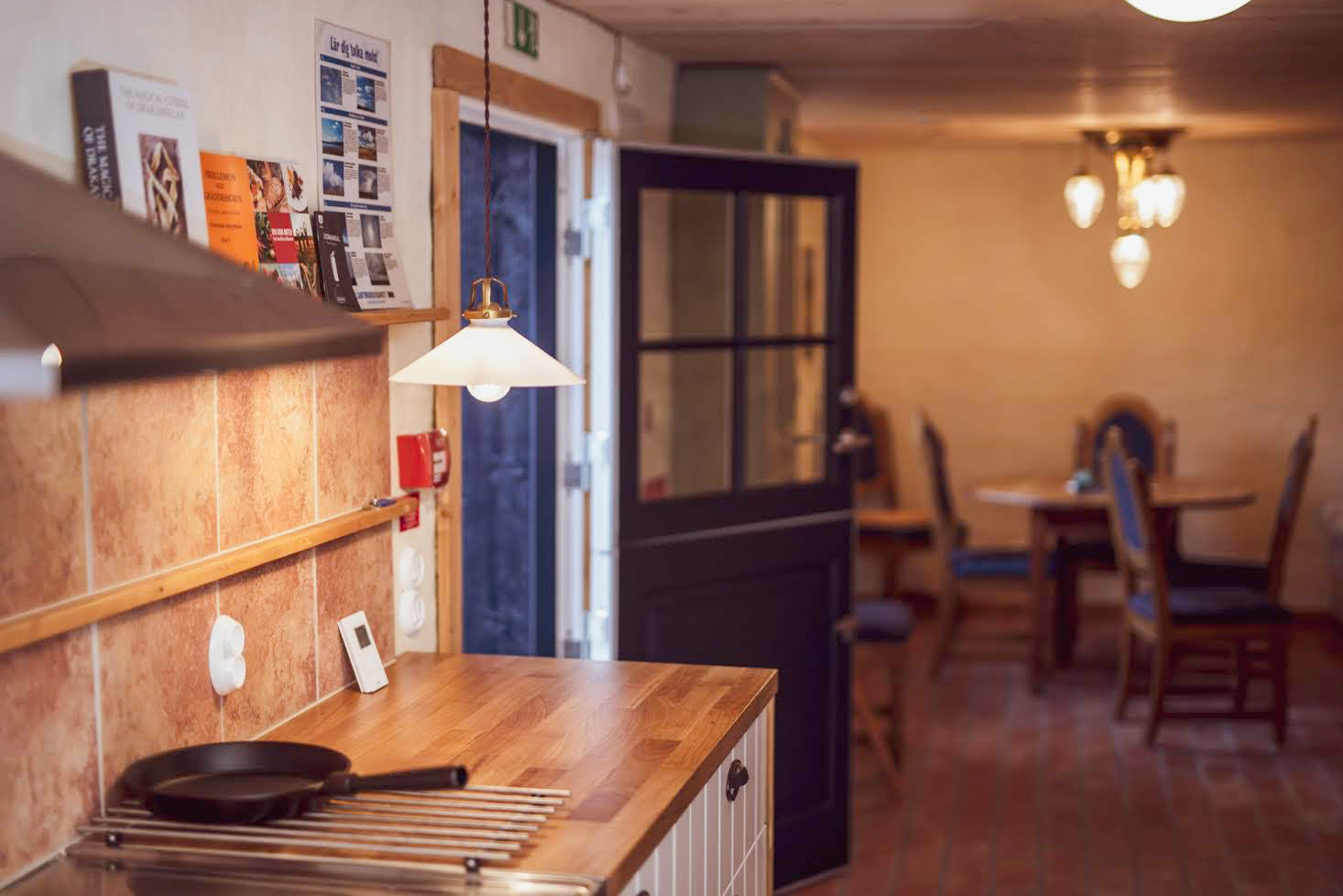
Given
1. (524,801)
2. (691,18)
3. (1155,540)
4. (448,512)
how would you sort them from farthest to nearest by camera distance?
(1155,540), (691,18), (448,512), (524,801)

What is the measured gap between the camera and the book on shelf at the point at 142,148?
1.96 m

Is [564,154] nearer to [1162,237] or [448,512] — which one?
[448,512]

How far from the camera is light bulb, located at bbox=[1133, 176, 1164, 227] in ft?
20.2

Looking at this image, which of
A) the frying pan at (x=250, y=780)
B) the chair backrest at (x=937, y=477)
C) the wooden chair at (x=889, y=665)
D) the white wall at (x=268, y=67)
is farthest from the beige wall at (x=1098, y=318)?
the frying pan at (x=250, y=780)

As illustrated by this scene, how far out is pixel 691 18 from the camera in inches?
151

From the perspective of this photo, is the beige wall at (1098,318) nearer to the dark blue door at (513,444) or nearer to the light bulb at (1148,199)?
the light bulb at (1148,199)

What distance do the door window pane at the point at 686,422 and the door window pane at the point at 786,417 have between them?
0.09 metres

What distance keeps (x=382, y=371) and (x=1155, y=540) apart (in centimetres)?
354

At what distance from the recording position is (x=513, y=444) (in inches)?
166

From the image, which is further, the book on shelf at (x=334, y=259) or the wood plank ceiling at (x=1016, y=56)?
the wood plank ceiling at (x=1016, y=56)

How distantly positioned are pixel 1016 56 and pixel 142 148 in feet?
10.1

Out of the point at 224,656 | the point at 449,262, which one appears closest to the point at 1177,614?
the point at 449,262

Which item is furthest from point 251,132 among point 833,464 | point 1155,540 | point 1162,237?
point 1162,237

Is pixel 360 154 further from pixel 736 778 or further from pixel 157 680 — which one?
pixel 736 778
